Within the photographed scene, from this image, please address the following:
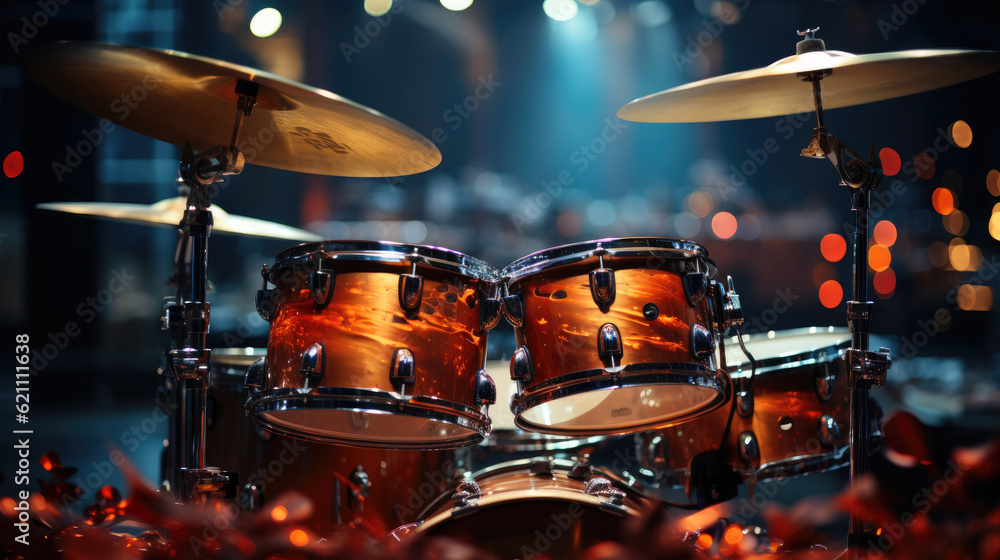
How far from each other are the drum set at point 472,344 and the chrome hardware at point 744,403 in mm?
15

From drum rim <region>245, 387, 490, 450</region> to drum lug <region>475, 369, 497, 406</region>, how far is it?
0.03 meters

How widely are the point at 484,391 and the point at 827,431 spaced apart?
1.00 m

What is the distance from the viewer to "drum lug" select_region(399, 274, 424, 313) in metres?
1.44

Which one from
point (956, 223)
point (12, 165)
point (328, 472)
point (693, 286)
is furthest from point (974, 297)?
point (12, 165)

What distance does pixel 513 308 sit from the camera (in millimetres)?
1590

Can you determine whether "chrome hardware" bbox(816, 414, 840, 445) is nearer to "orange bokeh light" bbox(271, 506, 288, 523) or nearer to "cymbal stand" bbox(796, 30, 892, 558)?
"cymbal stand" bbox(796, 30, 892, 558)

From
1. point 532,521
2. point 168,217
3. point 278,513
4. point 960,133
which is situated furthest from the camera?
point 960,133

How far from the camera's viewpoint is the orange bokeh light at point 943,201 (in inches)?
158

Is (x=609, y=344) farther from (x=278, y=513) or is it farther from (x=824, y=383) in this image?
(x=278, y=513)

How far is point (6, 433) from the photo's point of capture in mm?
3371

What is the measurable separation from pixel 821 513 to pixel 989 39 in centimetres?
392

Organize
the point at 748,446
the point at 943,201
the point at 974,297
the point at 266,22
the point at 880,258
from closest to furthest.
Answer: the point at 748,446 < the point at 266,22 < the point at 943,201 < the point at 974,297 < the point at 880,258

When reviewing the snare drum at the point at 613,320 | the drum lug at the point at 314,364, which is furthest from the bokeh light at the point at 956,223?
the drum lug at the point at 314,364

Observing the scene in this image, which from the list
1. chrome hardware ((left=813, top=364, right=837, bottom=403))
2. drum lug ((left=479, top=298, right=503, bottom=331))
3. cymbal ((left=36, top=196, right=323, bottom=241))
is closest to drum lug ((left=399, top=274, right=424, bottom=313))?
drum lug ((left=479, top=298, right=503, bottom=331))
